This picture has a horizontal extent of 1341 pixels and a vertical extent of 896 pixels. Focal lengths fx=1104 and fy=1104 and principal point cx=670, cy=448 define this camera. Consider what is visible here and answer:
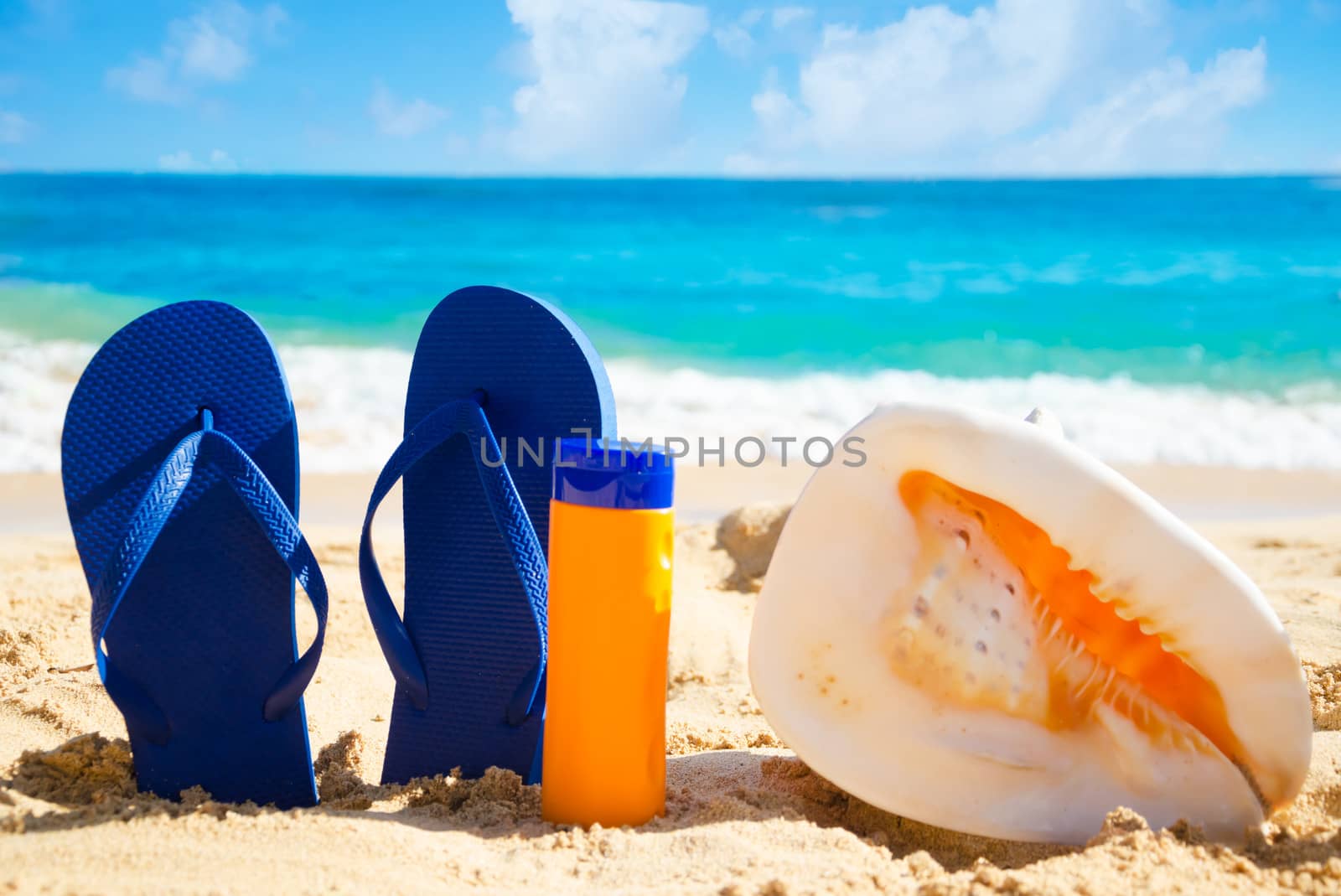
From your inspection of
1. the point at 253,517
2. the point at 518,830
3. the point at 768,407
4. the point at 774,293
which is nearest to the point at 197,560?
the point at 253,517

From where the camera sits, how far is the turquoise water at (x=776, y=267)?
817cm

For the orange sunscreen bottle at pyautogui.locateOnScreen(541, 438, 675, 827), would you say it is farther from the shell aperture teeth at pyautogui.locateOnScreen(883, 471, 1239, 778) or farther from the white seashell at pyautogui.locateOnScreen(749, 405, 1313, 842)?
the shell aperture teeth at pyautogui.locateOnScreen(883, 471, 1239, 778)

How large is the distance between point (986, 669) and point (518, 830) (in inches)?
23.9

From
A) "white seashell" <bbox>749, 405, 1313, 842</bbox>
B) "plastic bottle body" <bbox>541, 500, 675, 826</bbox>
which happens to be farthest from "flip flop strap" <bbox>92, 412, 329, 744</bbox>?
"white seashell" <bbox>749, 405, 1313, 842</bbox>

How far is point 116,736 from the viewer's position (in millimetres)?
1634

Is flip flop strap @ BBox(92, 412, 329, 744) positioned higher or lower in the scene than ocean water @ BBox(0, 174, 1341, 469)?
lower

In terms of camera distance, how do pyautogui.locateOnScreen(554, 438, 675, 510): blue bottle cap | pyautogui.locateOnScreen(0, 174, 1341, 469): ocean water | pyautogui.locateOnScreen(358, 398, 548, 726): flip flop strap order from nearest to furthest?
pyautogui.locateOnScreen(554, 438, 675, 510): blue bottle cap
pyautogui.locateOnScreen(358, 398, 548, 726): flip flop strap
pyautogui.locateOnScreen(0, 174, 1341, 469): ocean water

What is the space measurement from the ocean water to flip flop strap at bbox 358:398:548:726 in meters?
3.25

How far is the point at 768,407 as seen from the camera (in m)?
6.56

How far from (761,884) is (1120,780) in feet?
1.68

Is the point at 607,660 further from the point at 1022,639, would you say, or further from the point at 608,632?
the point at 1022,639

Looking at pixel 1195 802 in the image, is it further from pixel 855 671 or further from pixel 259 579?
pixel 259 579

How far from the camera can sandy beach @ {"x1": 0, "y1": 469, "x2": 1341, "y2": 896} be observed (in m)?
1.14

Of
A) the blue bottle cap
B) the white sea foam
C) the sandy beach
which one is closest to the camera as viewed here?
the sandy beach
